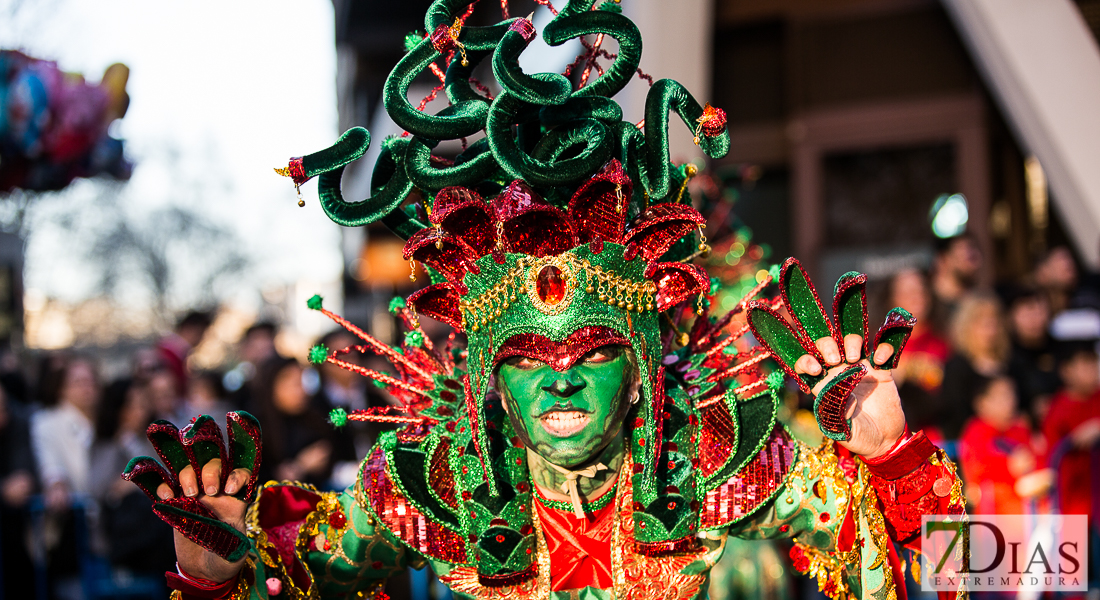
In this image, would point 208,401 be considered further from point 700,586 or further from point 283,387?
point 700,586

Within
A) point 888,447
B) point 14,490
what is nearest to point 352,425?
point 14,490

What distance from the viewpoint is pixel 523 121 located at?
2154 millimetres

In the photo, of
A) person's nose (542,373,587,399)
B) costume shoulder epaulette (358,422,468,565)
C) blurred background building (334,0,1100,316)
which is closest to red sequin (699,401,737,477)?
person's nose (542,373,587,399)

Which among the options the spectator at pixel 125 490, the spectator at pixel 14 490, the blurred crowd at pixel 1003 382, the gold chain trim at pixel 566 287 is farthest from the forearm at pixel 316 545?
the spectator at pixel 14 490

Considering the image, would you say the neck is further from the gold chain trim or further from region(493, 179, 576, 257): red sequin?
region(493, 179, 576, 257): red sequin

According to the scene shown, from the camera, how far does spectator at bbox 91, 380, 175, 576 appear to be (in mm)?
4625

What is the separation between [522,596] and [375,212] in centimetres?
92

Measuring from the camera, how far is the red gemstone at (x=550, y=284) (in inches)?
79.5

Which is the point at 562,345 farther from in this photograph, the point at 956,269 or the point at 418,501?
the point at 956,269

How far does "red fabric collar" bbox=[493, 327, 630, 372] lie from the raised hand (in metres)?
0.57

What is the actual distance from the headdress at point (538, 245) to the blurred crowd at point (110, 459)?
2.94 m

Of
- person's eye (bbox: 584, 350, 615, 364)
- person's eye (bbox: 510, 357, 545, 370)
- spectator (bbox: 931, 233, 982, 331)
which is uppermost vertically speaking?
spectator (bbox: 931, 233, 982, 331)

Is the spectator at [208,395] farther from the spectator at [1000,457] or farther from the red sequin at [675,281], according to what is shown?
the spectator at [1000,457]

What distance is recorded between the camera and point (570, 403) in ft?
6.46
